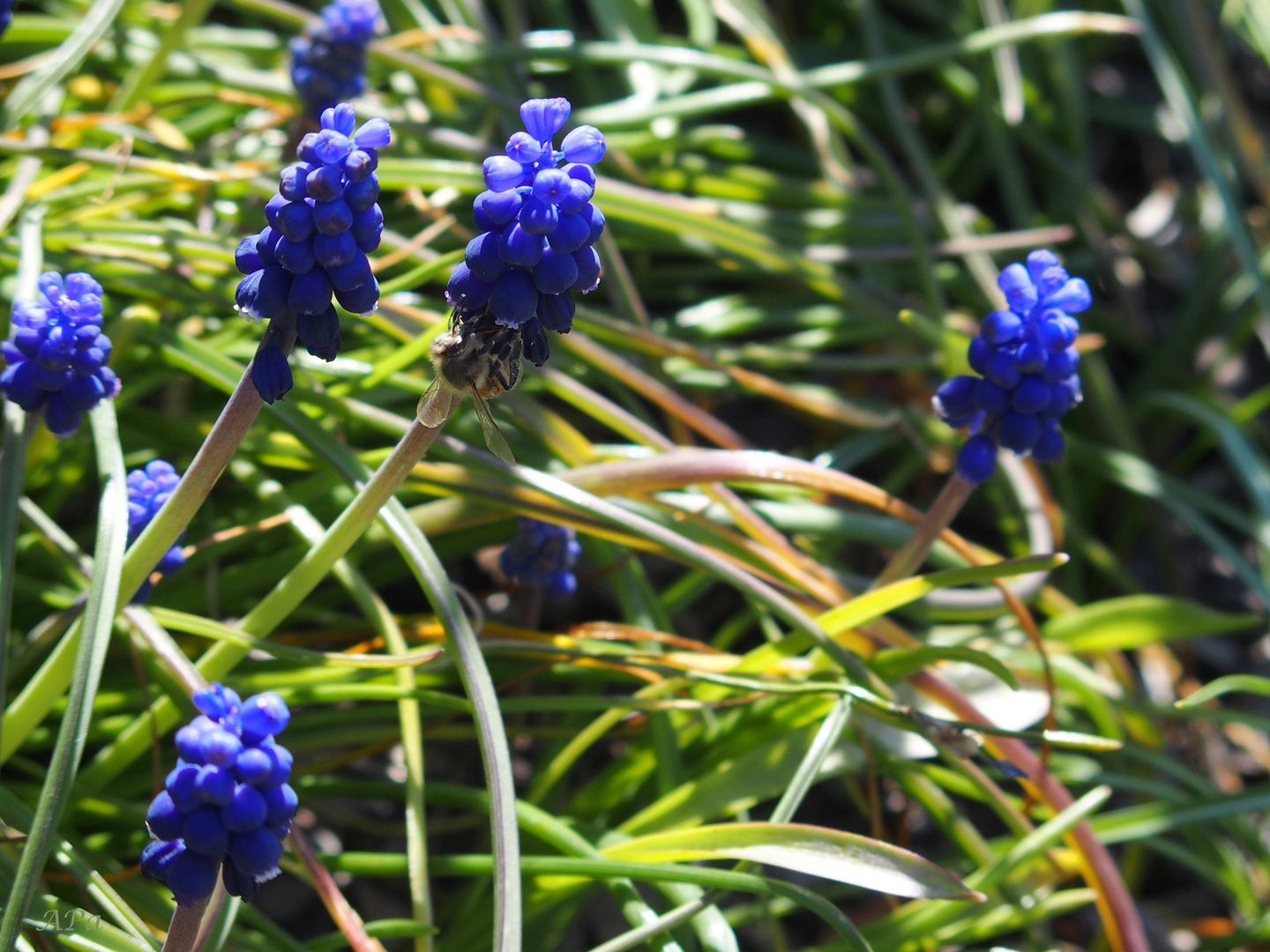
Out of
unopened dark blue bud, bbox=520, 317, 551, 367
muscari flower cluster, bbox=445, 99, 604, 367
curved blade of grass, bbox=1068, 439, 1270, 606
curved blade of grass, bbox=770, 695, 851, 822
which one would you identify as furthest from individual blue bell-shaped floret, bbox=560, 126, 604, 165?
curved blade of grass, bbox=1068, 439, 1270, 606

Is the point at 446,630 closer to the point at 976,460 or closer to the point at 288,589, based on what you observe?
the point at 288,589

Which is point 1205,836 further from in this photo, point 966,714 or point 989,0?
point 989,0

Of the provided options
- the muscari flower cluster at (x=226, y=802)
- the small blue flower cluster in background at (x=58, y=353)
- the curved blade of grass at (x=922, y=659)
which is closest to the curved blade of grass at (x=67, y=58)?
the small blue flower cluster in background at (x=58, y=353)

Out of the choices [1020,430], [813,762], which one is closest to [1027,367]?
[1020,430]

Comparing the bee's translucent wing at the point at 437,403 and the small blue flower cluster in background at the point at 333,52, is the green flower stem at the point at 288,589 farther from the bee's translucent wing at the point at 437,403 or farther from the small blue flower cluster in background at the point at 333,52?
the small blue flower cluster in background at the point at 333,52

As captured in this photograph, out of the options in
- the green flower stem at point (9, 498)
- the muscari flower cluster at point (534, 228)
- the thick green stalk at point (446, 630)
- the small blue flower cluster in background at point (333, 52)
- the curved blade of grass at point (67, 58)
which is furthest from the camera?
the small blue flower cluster in background at point (333, 52)

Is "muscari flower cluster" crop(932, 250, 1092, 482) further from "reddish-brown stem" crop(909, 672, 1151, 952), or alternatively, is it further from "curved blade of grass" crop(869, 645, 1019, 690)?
"reddish-brown stem" crop(909, 672, 1151, 952)

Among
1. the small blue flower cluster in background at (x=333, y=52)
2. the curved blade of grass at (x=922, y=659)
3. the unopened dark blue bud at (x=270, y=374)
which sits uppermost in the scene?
the small blue flower cluster in background at (x=333, y=52)
